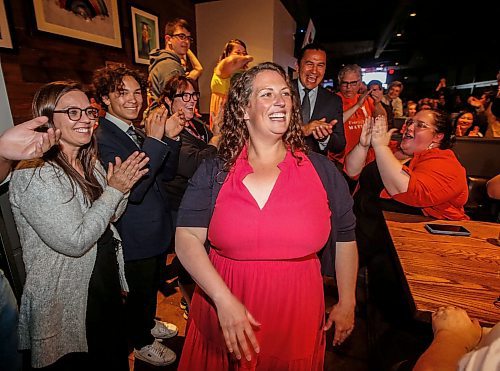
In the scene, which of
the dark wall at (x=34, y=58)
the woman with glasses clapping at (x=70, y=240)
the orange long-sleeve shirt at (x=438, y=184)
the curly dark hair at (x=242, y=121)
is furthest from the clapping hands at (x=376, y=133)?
the dark wall at (x=34, y=58)

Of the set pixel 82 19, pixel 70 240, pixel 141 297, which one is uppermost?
pixel 82 19

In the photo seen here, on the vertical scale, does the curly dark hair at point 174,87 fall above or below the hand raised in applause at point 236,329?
above

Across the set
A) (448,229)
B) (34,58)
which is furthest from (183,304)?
(34,58)

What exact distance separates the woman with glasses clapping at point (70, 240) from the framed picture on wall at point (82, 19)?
5.36 ft

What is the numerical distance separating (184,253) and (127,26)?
10.2 ft

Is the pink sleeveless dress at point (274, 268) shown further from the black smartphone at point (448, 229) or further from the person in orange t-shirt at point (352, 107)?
the person in orange t-shirt at point (352, 107)

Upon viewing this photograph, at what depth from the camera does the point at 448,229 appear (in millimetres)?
1635

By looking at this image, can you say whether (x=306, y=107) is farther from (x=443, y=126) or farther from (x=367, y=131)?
(x=443, y=126)

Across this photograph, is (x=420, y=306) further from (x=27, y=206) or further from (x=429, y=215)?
(x=27, y=206)

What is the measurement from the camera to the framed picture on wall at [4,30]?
2.03m

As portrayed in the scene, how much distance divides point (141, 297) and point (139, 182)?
736 millimetres

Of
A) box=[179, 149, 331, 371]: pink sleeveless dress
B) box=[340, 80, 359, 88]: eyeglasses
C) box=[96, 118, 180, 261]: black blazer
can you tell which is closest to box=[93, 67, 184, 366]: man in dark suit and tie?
box=[96, 118, 180, 261]: black blazer

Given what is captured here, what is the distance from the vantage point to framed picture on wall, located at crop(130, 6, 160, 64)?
10.7 ft

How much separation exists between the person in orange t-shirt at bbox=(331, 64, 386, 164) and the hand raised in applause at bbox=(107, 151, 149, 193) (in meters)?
2.11
